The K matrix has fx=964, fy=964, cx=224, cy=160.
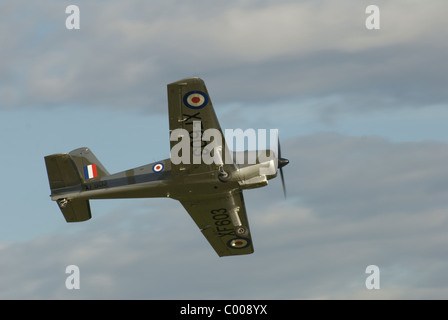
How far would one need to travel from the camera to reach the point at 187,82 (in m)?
31.4

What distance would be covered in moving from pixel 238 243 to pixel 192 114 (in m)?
7.75

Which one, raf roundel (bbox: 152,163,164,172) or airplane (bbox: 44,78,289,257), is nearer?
airplane (bbox: 44,78,289,257)

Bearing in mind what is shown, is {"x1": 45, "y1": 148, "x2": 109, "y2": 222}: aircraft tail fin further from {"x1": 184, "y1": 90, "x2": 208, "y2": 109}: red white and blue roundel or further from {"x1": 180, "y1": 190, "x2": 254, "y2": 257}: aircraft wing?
{"x1": 184, "y1": 90, "x2": 208, "y2": 109}: red white and blue roundel

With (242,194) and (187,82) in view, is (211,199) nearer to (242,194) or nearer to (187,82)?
(242,194)

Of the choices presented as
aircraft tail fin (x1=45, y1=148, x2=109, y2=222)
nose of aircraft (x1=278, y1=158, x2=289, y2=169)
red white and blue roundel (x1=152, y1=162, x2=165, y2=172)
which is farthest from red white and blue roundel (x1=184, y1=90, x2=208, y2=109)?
aircraft tail fin (x1=45, y1=148, x2=109, y2=222)

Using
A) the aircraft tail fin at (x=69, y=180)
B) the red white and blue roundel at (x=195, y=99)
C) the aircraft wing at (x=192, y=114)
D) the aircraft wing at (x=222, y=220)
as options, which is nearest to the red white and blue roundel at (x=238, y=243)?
the aircraft wing at (x=222, y=220)

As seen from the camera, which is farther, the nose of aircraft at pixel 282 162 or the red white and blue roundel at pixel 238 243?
the red white and blue roundel at pixel 238 243

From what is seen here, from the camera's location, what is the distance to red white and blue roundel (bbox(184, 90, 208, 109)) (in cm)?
3164

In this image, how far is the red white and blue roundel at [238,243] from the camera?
37938 mm

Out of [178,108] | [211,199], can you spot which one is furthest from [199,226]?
[178,108]

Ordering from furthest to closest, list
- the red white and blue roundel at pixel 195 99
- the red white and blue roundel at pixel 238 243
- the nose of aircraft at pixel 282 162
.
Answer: the red white and blue roundel at pixel 238 243 < the nose of aircraft at pixel 282 162 < the red white and blue roundel at pixel 195 99

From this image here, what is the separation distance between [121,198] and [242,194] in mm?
4593

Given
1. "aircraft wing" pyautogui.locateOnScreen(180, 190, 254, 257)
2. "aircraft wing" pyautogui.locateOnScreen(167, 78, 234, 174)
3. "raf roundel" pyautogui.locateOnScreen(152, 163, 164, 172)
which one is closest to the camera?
"aircraft wing" pyautogui.locateOnScreen(167, 78, 234, 174)

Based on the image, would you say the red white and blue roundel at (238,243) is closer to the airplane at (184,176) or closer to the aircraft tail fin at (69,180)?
the airplane at (184,176)
